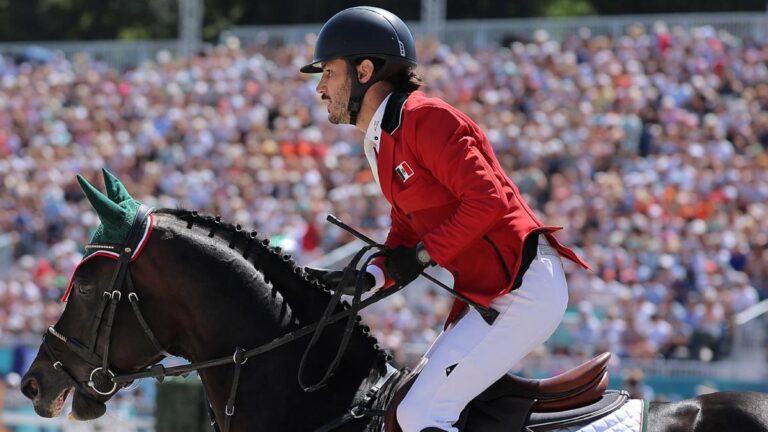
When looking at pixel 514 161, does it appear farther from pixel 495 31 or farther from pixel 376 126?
pixel 376 126

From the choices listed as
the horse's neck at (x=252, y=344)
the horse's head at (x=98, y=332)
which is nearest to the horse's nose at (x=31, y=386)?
the horse's head at (x=98, y=332)

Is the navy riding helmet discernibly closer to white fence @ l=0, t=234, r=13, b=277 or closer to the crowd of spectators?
the crowd of spectators

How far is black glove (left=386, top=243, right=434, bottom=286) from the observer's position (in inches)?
174

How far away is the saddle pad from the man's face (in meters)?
1.51

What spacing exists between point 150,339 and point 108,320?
0.18 meters

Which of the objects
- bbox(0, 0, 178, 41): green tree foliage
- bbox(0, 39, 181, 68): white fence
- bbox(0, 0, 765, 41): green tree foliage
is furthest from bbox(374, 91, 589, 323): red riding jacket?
bbox(0, 0, 178, 41): green tree foliage

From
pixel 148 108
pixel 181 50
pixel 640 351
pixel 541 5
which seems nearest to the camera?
pixel 640 351

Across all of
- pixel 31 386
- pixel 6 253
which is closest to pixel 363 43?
pixel 31 386

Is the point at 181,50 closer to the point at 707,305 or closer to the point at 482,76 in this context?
the point at 482,76

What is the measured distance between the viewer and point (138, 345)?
462cm

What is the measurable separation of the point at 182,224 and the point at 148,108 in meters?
17.3

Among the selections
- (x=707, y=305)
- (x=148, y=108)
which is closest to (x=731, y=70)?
(x=707, y=305)

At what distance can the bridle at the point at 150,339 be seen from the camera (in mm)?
4551

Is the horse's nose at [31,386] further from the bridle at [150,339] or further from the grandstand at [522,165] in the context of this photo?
the grandstand at [522,165]
